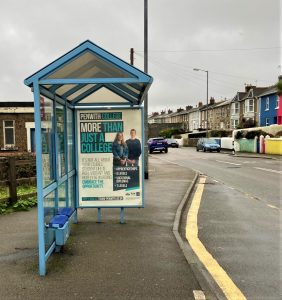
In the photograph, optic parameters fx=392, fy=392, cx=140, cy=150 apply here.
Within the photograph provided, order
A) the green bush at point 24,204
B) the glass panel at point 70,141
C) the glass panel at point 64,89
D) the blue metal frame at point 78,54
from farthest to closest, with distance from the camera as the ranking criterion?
the green bush at point 24,204
the glass panel at point 70,141
the glass panel at point 64,89
the blue metal frame at point 78,54

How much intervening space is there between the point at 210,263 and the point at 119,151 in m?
2.84

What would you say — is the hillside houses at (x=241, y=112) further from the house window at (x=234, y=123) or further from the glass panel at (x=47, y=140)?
the glass panel at (x=47, y=140)

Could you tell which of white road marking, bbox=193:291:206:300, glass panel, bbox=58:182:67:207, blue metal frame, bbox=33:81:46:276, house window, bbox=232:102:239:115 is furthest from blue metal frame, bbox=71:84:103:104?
house window, bbox=232:102:239:115

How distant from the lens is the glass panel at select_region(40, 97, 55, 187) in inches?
199

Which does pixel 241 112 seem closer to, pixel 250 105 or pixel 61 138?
pixel 250 105

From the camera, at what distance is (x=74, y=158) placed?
7.27 metres

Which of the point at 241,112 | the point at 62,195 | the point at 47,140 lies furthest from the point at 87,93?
the point at 241,112

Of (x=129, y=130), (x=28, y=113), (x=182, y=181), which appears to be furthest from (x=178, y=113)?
(x=129, y=130)

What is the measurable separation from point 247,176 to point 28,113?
14.9m

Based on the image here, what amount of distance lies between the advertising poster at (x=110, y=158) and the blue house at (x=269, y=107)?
4625cm

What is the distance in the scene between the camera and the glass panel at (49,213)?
199 inches

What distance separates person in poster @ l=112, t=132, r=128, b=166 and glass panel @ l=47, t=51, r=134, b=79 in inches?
63.1

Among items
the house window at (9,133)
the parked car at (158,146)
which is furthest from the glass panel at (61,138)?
the parked car at (158,146)

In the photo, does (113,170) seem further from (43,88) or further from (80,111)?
(43,88)
